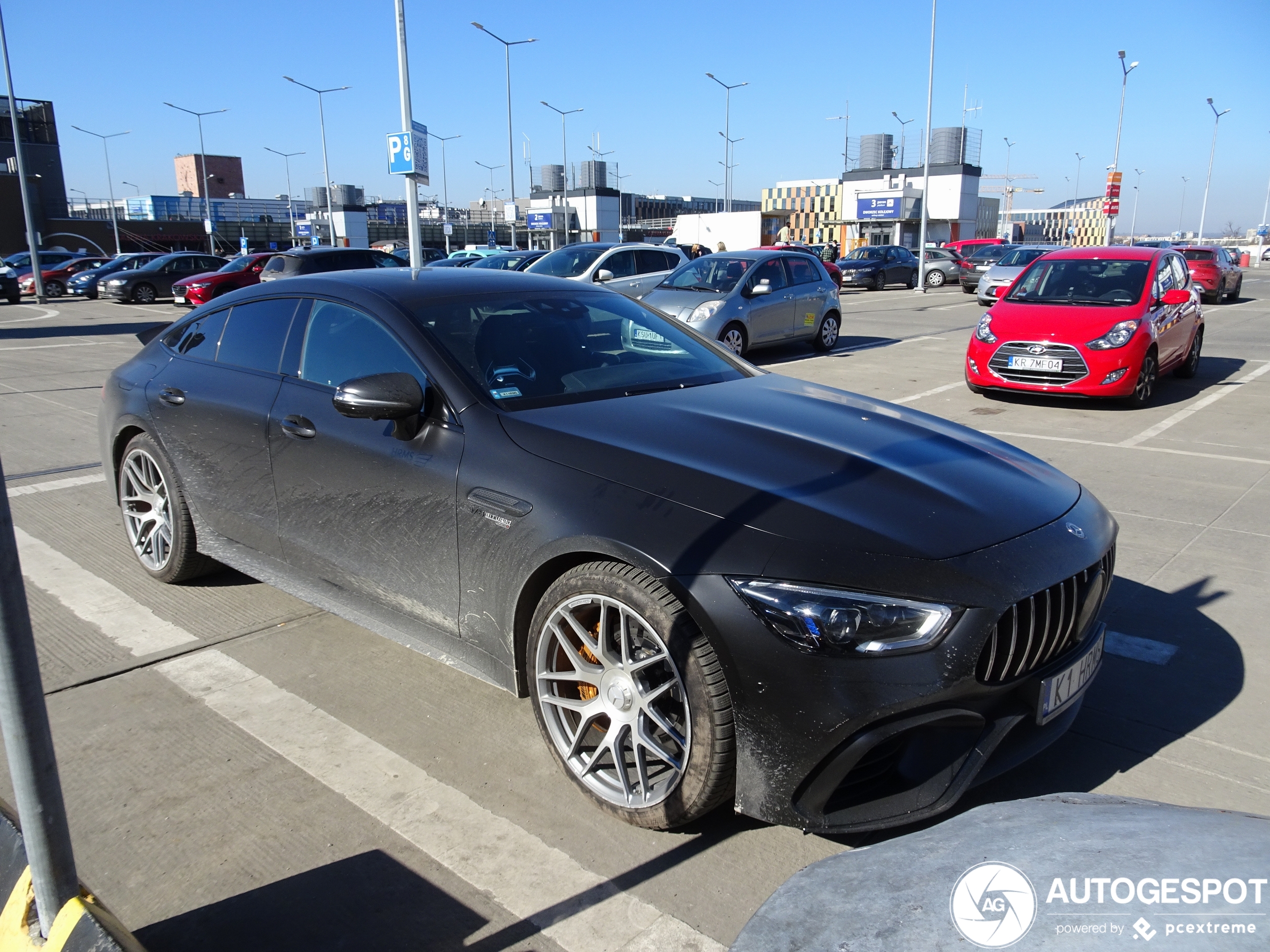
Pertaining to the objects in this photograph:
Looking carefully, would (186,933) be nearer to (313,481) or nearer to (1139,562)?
(313,481)

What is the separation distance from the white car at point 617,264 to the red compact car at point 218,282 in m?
10.2

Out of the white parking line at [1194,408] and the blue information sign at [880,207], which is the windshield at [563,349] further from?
the blue information sign at [880,207]

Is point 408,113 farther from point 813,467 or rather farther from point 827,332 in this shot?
point 813,467

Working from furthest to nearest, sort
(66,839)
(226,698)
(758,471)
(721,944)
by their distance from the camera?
1. (226,698)
2. (758,471)
3. (721,944)
4. (66,839)

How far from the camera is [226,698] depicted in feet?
11.5

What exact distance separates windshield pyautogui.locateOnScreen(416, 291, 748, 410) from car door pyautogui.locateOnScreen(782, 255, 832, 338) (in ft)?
33.8

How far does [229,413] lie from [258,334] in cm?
38

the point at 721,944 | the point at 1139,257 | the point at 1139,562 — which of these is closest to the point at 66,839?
the point at 721,944

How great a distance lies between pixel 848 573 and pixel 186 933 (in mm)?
1869

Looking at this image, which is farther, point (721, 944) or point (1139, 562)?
point (1139, 562)

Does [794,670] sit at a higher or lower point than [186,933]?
higher

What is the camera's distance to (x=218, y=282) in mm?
24125

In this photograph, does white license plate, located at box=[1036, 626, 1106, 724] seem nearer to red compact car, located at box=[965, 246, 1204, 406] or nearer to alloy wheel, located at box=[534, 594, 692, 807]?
alloy wheel, located at box=[534, 594, 692, 807]

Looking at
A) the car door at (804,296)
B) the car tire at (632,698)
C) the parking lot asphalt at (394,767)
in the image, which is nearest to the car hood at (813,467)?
the car tire at (632,698)
